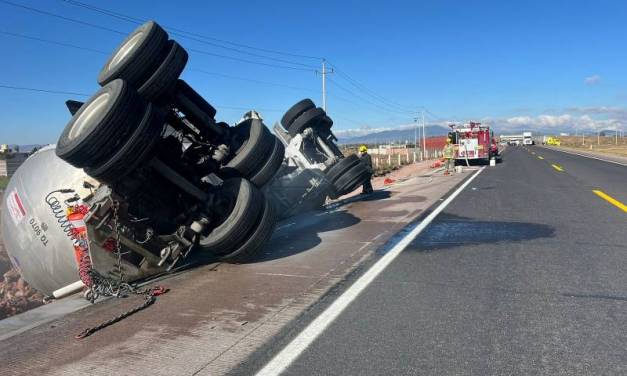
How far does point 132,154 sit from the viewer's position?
553cm

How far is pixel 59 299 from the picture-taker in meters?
6.26

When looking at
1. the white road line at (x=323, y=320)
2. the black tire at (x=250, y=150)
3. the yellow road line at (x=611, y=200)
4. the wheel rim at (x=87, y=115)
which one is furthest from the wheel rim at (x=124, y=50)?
the yellow road line at (x=611, y=200)

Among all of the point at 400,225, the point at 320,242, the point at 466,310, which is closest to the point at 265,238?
the point at 320,242

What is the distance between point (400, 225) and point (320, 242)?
199 cm

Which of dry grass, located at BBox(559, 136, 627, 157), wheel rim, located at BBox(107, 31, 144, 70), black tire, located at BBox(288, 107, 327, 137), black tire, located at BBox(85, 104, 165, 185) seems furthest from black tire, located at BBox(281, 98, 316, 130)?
dry grass, located at BBox(559, 136, 627, 157)

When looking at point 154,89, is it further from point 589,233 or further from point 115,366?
point 589,233

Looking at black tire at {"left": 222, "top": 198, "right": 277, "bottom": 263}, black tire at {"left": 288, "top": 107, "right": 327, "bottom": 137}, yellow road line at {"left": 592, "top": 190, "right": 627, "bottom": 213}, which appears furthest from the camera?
black tire at {"left": 288, "top": 107, "right": 327, "bottom": 137}

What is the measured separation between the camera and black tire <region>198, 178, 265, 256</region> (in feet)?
20.4

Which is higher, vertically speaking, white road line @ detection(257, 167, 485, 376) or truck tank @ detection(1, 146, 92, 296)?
truck tank @ detection(1, 146, 92, 296)

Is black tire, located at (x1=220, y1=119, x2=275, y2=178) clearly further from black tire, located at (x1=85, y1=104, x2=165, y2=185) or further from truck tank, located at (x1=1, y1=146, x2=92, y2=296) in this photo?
truck tank, located at (x1=1, y1=146, x2=92, y2=296)

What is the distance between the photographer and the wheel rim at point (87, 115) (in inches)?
221

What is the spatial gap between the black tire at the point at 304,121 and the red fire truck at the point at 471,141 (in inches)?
773

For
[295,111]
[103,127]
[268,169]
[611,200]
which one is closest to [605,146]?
[611,200]

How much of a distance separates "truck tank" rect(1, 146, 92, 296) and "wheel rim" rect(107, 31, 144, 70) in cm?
146
